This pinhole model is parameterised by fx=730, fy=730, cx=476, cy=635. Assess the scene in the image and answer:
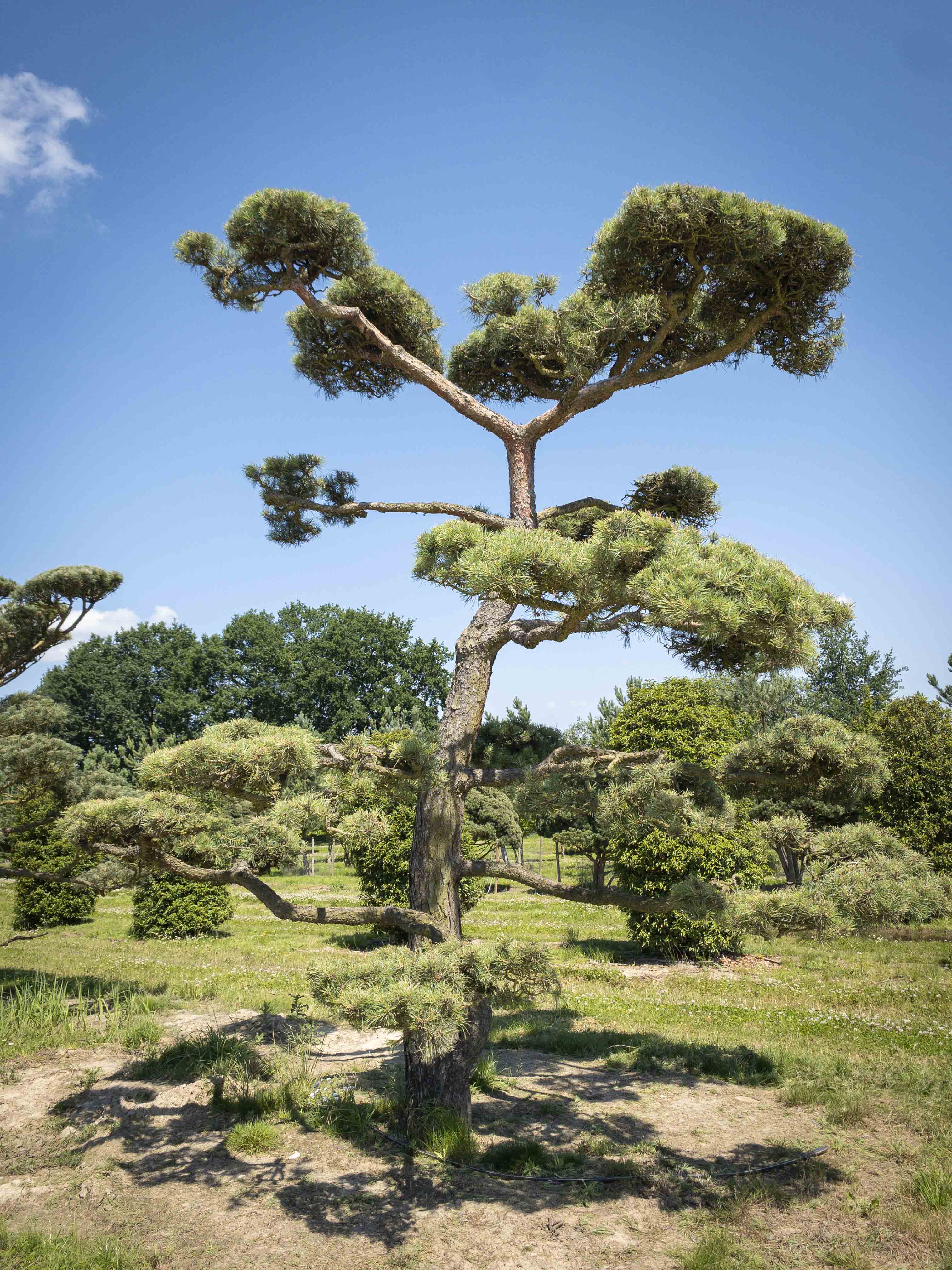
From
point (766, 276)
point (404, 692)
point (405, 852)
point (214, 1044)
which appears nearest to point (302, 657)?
point (404, 692)

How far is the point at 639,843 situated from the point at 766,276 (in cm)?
949

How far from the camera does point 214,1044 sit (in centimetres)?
713

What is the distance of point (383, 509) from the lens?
6.72m

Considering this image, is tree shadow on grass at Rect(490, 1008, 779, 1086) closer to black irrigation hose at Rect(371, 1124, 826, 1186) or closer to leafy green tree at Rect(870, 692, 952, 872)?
black irrigation hose at Rect(371, 1124, 826, 1186)

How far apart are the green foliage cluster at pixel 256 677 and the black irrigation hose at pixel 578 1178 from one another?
34401 mm

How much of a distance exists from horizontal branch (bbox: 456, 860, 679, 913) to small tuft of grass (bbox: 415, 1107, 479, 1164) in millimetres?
1689

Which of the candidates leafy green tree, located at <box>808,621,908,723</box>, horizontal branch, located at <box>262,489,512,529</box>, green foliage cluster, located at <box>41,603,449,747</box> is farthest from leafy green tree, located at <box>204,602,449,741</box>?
horizontal branch, located at <box>262,489,512,529</box>

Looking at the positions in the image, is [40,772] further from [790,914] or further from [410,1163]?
[790,914]

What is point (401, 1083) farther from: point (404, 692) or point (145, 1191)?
point (404, 692)

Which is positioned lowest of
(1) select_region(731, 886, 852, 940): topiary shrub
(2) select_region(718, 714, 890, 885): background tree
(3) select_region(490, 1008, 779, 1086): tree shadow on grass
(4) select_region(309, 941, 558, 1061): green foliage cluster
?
(3) select_region(490, 1008, 779, 1086): tree shadow on grass

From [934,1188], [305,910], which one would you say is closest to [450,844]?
[305,910]

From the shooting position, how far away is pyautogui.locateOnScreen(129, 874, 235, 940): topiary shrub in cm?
1452

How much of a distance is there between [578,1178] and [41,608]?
10.4 m

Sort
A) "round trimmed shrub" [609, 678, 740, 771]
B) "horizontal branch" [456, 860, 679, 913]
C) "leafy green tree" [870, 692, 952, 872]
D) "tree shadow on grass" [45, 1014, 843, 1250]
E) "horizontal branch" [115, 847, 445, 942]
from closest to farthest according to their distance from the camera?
"tree shadow on grass" [45, 1014, 843, 1250] → "horizontal branch" [115, 847, 445, 942] → "horizontal branch" [456, 860, 679, 913] → "round trimmed shrub" [609, 678, 740, 771] → "leafy green tree" [870, 692, 952, 872]
